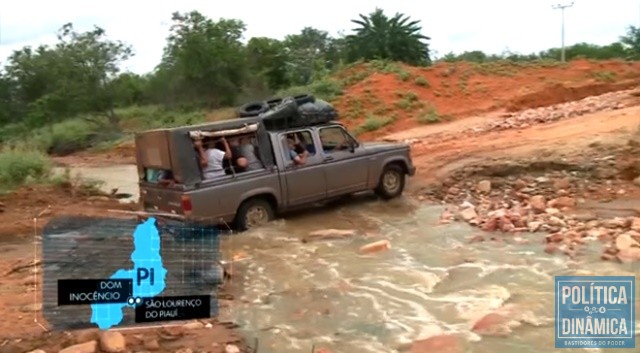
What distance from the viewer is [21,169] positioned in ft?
55.3

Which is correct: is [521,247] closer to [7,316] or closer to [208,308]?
[208,308]

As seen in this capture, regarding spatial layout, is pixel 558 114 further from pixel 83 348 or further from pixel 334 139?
pixel 83 348

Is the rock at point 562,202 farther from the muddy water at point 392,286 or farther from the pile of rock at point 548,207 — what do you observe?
the muddy water at point 392,286

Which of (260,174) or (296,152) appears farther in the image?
(296,152)

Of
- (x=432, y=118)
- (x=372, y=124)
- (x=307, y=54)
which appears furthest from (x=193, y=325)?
(x=307, y=54)

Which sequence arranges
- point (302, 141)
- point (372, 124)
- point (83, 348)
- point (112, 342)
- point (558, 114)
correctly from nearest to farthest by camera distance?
point (83, 348)
point (112, 342)
point (302, 141)
point (558, 114)
point (372, 124)

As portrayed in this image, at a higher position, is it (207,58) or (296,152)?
(207,58)

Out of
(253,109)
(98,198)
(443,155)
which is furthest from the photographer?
(98,198)

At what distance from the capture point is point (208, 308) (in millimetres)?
6547

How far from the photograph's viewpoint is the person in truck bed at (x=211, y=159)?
9750mm

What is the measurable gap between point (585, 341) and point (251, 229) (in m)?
5.49

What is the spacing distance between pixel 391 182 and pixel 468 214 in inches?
78.8

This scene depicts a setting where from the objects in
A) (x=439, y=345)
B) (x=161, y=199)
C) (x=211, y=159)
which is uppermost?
(x=211, y=159)
